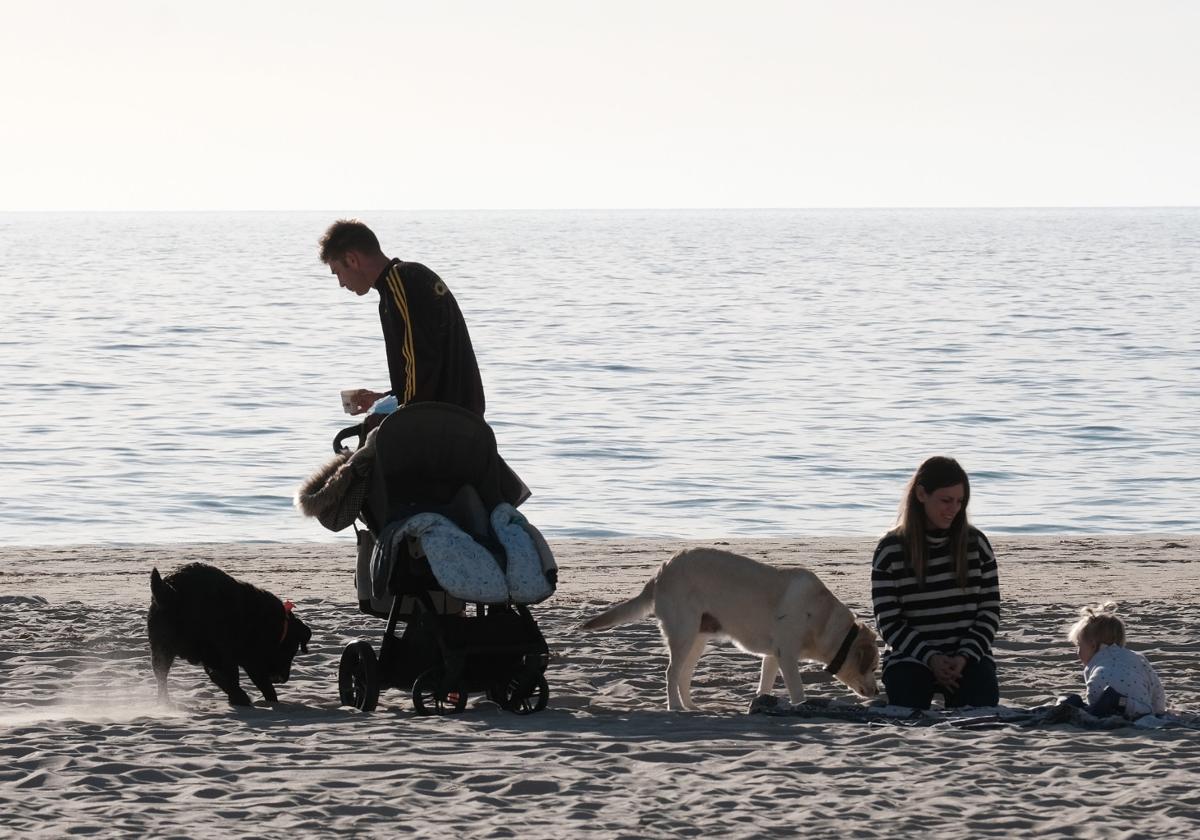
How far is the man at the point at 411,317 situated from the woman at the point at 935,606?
178 cm

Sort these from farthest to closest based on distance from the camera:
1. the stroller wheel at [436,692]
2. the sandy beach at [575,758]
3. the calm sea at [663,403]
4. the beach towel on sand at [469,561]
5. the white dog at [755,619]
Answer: the calm sea at [663,403] < the white dog at [755,619] < the stroller wheel at [436,692] < the beach towel on sand at [469,561] < the sandy beach at [575,758]

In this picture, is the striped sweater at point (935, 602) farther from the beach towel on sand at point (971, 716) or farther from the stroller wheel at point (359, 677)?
the stroller wheel at point (359, 677)

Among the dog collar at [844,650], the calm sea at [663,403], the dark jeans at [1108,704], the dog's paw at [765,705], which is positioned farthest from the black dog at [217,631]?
the calm sea at [663,403]

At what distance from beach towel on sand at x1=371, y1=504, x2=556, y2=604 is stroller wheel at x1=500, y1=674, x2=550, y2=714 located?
1.16 ft

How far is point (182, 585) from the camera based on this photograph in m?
7.14

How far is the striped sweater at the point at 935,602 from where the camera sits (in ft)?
22.6

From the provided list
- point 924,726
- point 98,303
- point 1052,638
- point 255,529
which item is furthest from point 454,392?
point 98,303

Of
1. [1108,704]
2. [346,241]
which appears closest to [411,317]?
[346,241]

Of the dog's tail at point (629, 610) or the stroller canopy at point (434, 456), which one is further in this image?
the dog's tail at point (629, 610)

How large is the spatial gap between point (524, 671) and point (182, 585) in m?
1.52

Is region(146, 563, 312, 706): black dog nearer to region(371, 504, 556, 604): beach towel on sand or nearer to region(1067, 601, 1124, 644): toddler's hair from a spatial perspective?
region(371, 504, 556, 604): beach towel on sand

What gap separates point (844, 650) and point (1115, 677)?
3.86 feet

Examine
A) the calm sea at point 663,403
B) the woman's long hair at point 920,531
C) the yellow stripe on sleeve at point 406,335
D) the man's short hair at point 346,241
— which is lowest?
the calm sea at point 663,403

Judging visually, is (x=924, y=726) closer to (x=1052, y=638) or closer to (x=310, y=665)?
(x=1052, y=638)
